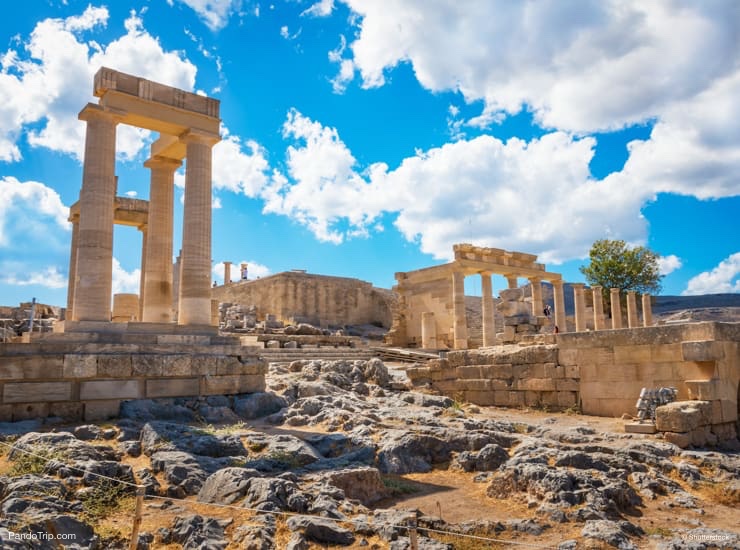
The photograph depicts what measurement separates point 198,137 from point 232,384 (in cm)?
628

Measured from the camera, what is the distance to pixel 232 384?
12.6 metres

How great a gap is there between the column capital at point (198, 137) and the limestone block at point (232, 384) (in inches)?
238

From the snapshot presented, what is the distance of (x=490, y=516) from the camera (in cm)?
662

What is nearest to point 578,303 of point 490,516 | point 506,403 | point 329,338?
point 329,338

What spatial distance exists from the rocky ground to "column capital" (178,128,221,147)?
267 inches

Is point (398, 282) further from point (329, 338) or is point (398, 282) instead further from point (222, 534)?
point (222, 534)

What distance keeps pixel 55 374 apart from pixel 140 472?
14.2 feet

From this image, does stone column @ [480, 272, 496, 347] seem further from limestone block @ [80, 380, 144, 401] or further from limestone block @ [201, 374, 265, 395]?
limestone block @ [80, 380, 144, 401]

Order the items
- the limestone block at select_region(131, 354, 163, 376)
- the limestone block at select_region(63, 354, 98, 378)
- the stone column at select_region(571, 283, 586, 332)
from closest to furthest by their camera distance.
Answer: the limestone block at select_region(63, 354, 98, 378) → the limestone block at select_region(131, 354, 163, 376) → the stone column at select_region(571, 283, 586, 332)

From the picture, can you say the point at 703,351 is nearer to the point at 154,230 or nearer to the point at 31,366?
the point at 31,366

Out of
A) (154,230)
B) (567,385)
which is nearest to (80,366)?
(154,230)

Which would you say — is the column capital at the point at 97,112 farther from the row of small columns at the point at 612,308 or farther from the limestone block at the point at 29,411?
the row of small columns at the point at 612,308

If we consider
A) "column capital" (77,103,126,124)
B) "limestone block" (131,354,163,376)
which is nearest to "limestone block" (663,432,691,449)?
"limestone block" (131,354,163,376)

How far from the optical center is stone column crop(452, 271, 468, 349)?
3136cm
